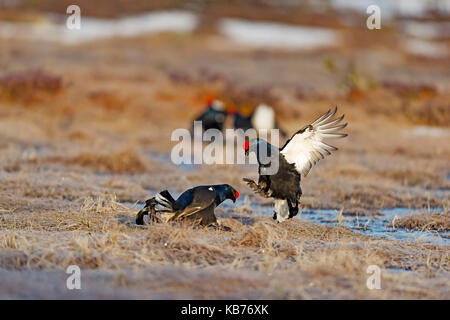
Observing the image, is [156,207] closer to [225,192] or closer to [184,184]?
A: [225,192]

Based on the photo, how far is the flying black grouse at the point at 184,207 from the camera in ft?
18.6

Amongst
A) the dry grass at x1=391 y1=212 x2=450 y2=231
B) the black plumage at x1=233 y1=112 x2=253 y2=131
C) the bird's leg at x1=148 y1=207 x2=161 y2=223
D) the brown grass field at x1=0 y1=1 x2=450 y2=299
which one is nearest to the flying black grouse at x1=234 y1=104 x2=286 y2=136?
the black plumage at x1=233 y1=112 x2=253 y2=131

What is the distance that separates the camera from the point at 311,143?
5.89 m

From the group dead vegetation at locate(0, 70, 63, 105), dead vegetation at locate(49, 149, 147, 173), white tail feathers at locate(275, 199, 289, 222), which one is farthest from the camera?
dead vegetation at locate(0, 70, 63, 105)

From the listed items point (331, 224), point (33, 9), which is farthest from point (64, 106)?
point (33, 9)

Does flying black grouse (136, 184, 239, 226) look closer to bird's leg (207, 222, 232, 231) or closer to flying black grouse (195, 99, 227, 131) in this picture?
bird's leg (207, 222, 232, 231)

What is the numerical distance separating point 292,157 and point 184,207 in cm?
107

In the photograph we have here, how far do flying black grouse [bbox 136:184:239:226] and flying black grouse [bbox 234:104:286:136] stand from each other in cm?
793

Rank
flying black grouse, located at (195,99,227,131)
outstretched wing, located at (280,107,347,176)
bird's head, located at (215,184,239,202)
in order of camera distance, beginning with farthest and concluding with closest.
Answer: flying black grouse, located at (195,99,227,131)
bird's head, located at (215,184,239,202)
outstretched wing, located at (280,107,347,176)

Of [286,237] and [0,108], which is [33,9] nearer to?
[0,108]

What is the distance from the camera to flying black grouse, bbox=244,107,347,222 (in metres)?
5.81

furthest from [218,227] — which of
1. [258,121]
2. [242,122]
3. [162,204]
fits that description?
[242,122]

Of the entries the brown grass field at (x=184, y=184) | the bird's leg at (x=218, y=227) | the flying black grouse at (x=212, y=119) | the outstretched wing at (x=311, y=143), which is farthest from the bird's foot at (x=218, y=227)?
the flying black grouse at (x=212, y=119)
